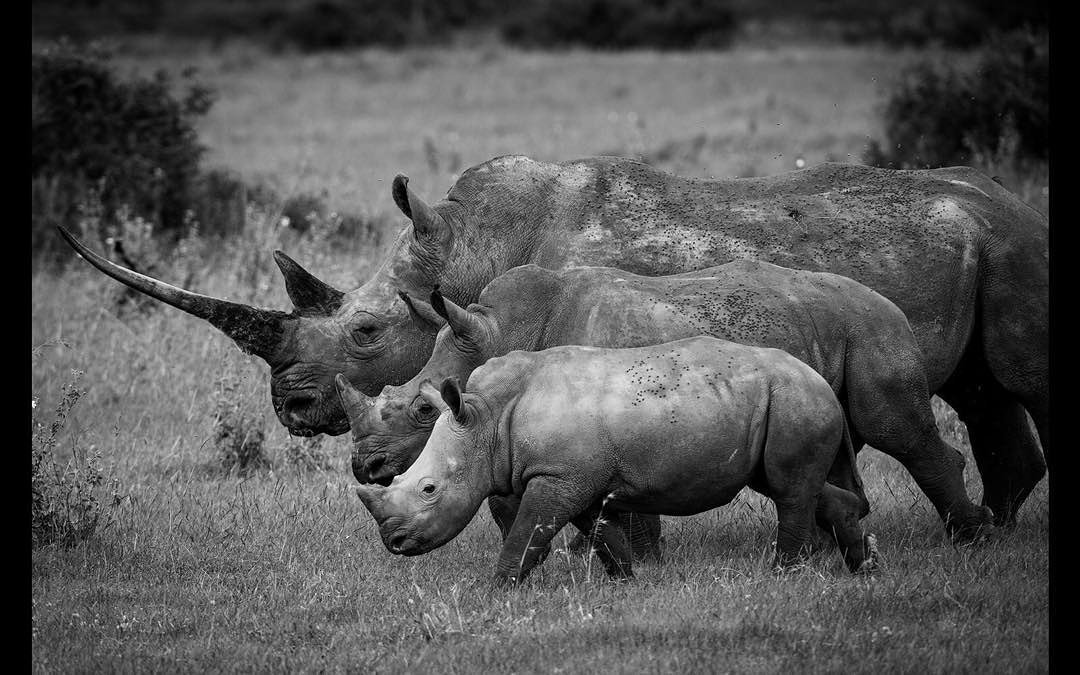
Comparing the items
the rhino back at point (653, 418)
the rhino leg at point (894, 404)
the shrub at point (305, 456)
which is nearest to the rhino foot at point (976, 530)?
the rhino leg at point (894, 404)

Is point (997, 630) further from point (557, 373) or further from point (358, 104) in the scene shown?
point (358, 104)

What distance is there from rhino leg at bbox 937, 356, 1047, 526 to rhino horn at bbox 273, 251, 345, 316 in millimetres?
3376

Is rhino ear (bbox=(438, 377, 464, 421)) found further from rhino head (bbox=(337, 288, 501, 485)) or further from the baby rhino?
rhino head (bbox=(337, 288, 501, 485))

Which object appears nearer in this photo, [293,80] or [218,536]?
[218,536]

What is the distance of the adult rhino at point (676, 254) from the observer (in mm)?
7660

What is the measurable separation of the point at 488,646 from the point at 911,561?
7.40 ft

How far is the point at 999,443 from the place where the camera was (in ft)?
27.3

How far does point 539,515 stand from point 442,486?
0.43 m

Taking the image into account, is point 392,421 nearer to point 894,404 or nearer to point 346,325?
point 346,325

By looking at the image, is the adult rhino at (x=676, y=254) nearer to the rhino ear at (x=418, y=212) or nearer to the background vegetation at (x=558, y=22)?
the rhino ear at (x=418, y=212)

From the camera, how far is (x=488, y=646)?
231 inches

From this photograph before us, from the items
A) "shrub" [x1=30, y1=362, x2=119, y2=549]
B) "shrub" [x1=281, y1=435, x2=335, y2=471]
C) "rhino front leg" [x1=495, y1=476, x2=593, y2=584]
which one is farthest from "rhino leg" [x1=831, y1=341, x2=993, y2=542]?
"shrub" [x1=30, y1=362, x2=119, y2=549]
